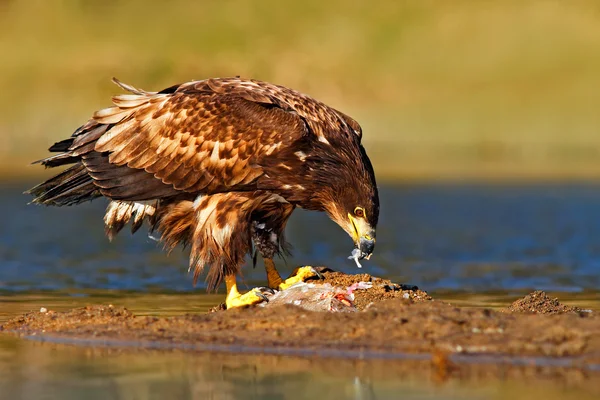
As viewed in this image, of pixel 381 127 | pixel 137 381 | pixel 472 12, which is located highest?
pixel 472 12

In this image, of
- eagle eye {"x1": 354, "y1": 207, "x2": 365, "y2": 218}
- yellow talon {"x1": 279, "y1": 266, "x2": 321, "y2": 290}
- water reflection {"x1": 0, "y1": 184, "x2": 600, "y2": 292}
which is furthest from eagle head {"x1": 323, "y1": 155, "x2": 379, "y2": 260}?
water reflection {"x1": 0, "y1": 184, "x2": 600, "y2": 292}

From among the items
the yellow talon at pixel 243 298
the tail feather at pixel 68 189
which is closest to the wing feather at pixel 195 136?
the tail feather at pixel 68 189

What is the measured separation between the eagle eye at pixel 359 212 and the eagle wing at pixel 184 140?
0.85 metres

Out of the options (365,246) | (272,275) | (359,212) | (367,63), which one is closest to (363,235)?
(365,246)

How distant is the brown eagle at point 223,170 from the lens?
43.5 ft

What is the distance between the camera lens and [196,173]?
45.0 ft

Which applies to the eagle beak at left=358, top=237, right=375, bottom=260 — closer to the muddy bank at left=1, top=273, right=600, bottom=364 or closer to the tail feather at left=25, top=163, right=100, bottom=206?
the muddy bank at left=1, top=273, right=600, bottom=364

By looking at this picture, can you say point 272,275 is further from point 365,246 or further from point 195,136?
point 195,136

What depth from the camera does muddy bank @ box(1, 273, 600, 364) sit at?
11.1 m

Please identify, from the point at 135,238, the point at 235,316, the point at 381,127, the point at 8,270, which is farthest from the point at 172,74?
the point at 235,316

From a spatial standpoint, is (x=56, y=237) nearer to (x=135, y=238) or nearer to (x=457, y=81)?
(x=135, y=238)

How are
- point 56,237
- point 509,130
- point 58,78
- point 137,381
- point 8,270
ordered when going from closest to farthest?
point 137,381, point 8,270, point 56,237, point 509,130, point 58,78

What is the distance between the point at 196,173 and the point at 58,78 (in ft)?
346

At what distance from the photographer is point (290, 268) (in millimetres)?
21781
